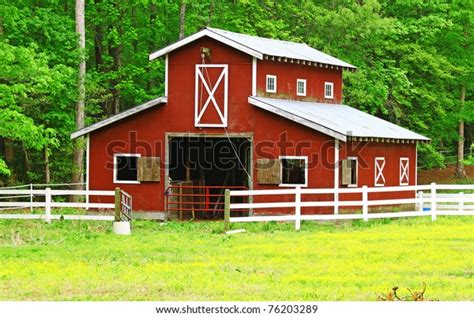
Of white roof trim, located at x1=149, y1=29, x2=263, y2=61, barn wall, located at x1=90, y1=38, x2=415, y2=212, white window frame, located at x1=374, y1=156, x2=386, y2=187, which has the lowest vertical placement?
white window frame, located at x1=374, y1=156, x2=386, y2=187

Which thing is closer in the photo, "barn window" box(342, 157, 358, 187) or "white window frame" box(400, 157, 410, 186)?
"barn window" box(342, 157, 358, 187)

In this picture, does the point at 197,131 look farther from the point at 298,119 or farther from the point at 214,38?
the point at 298,119

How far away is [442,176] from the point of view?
219 ft

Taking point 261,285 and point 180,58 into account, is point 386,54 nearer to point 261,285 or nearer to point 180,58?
point 180,58

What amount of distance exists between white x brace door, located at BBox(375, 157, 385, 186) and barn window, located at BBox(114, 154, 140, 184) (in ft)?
27.4

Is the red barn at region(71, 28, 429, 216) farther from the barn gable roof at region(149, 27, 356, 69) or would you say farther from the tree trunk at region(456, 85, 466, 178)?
the tree trunk at region(456, 85, 466, 178)

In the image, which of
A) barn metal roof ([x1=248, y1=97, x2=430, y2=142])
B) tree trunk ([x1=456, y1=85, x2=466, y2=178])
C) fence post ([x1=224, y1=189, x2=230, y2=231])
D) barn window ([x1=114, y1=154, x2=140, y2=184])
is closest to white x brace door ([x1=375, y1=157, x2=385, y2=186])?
barn metal roof ([x1=248, y1=97, x2=430, y2=142])

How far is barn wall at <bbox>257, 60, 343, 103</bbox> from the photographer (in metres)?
38.2

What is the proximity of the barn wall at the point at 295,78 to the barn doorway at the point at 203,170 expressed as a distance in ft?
7.29

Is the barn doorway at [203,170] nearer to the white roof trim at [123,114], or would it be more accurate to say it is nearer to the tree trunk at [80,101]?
the white roof trim at [123,114]

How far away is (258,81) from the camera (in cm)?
3775

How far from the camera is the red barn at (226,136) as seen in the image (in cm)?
3653

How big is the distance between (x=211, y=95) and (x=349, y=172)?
17.4 feet
